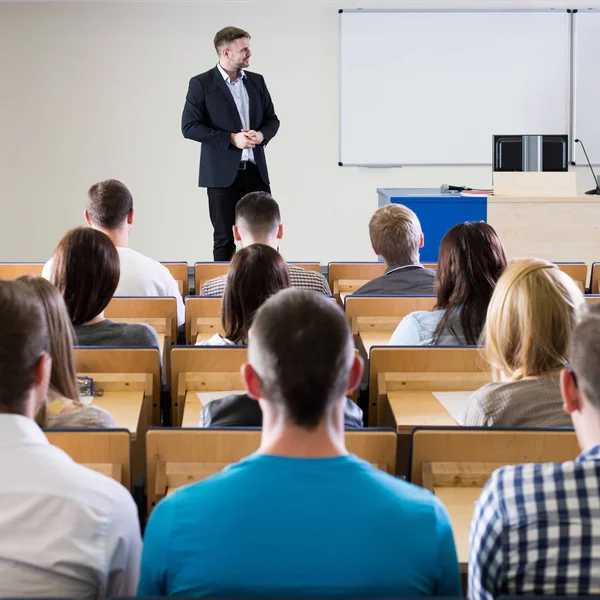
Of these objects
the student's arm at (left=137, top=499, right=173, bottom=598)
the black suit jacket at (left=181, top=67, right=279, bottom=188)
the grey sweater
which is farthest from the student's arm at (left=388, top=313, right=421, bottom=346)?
the black suit jacket at (left=181, top=67, right=279, bottom=188)

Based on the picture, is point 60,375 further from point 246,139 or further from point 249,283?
point 246,139

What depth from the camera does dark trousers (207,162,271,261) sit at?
6.36 metres

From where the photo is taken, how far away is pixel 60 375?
2.09 meters

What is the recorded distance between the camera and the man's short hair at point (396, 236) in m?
4.13

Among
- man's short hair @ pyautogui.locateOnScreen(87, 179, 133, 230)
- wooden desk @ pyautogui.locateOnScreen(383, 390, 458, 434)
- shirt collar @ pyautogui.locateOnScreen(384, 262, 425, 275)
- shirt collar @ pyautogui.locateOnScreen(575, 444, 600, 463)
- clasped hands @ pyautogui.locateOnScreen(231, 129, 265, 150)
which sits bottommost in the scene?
wooden desk @ pyautogui.locateOnScreen(383, 390, 458, 434)

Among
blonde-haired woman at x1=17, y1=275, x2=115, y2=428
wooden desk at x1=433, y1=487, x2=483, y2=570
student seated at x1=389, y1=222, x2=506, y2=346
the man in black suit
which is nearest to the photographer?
wooden desk at x1=433, y1=487, x2=483, y2=570

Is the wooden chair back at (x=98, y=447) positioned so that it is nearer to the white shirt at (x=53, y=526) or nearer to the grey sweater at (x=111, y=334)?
the white shirt at (x=53, y=526)

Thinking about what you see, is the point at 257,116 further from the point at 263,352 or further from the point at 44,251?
the point at 263,352

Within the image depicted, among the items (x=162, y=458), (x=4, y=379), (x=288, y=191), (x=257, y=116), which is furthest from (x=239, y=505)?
(x=288, y=191)

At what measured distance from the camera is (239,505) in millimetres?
1325

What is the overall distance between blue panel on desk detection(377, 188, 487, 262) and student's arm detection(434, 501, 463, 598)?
5.01 m

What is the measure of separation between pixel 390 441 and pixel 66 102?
736 centimetres

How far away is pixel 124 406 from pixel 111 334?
0.39m

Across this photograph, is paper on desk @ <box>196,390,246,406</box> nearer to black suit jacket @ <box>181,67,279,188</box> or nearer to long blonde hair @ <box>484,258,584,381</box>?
long blonde hair @ <box>484,258,584,381</box>
